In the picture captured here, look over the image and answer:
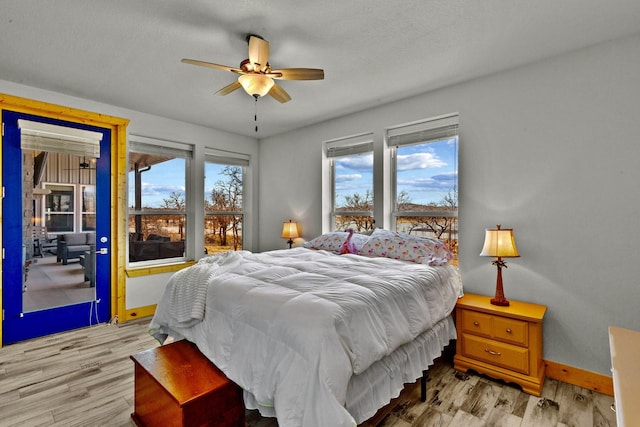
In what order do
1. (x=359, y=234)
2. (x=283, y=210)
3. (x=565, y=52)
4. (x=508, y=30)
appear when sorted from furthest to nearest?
1. (x=283, y=210)
2. (x=359, y=234)
3. (x=565, y=52)
4. (x=508, y=30)

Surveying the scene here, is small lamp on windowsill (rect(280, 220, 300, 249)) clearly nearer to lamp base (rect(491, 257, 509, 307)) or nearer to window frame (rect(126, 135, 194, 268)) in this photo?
window frame (rect(126, 135, 194, 268))

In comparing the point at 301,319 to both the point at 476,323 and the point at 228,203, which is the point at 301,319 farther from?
the point at 228,203

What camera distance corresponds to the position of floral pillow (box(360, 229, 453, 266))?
2.73m

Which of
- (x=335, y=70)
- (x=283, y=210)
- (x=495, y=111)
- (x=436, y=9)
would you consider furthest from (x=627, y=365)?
(x=283, y=210)

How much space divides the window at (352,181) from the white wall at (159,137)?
4.97 feet

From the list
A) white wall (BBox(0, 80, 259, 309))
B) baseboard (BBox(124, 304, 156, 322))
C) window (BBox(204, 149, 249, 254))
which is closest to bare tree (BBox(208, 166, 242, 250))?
window (BBox(204, 149, 249, 254))

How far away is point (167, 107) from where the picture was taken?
3701mm

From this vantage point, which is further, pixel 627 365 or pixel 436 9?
pixel 436 9

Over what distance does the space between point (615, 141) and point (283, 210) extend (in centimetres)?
378

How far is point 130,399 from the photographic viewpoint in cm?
219

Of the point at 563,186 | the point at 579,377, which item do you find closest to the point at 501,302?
the point at 579,377

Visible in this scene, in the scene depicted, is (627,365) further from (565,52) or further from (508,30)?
(565,52)

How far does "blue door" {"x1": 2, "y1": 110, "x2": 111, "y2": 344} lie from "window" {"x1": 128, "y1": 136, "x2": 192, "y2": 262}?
1.04 feet

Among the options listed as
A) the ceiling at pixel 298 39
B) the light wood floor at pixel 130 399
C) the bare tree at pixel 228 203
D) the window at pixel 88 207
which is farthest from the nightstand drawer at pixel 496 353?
the window at pixel 88 207
